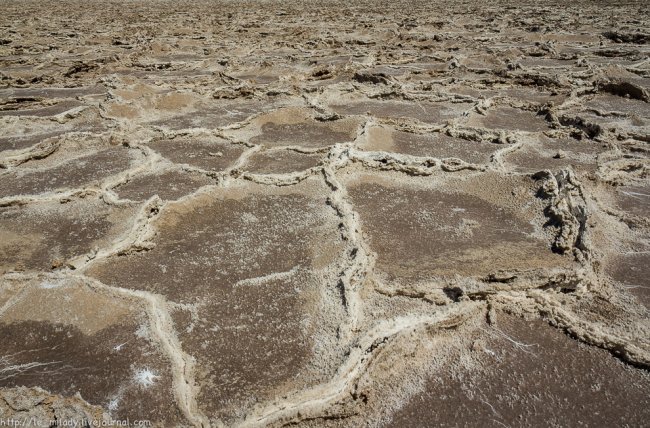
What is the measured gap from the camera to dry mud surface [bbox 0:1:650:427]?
5.21 ft

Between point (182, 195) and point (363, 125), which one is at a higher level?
point (363, 125)

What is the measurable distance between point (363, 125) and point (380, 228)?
1.48 meters

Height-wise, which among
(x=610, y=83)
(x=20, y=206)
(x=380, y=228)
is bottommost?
(x=20, y=206)

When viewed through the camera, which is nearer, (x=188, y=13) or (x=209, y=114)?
(x=209, y=114)

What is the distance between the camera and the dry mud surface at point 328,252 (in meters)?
1.59

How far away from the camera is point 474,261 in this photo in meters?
2.21

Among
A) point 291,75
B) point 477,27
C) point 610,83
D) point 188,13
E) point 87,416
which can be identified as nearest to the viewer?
point 87,416

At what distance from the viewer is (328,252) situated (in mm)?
2287

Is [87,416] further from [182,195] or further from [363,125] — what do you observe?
[363,125]

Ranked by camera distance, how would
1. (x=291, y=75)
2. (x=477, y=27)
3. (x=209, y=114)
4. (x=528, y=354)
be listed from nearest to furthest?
1. (x=528, y=354)
2. (x=209, y=114)
3. (x=291, y=75)
4. (x=477, y=27)

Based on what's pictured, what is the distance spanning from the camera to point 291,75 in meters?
5.53

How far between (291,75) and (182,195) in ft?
10.3

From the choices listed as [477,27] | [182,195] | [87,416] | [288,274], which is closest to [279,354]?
[288,274]

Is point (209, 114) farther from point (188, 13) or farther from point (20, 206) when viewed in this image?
point (188, 13)
